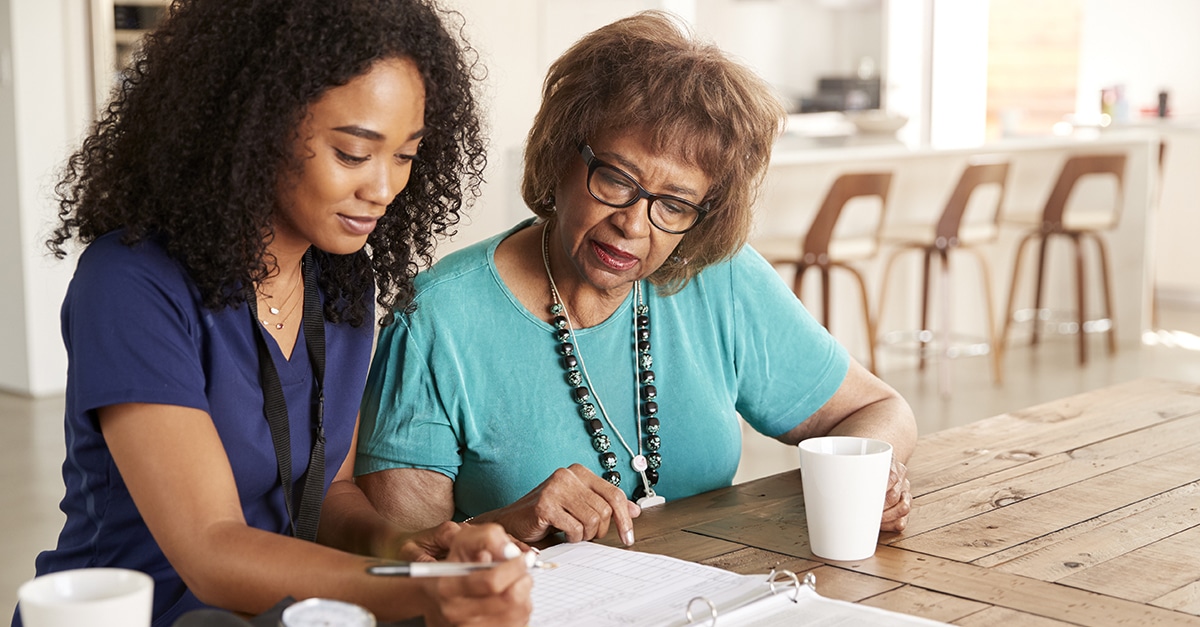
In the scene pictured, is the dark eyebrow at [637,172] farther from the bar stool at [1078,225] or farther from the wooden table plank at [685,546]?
the bar stool at [1078,225]

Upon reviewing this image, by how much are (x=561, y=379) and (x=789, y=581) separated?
1.78 ft

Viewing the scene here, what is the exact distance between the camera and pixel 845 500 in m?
1.32

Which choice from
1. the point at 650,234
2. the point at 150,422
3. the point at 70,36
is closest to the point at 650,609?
the point at 150,422

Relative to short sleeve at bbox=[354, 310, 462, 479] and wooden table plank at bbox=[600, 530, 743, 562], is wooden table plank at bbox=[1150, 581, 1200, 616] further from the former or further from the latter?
short sleeve at bbox=[354, 310, 462, 479]

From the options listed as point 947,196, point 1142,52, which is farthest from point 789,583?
point 1142,52

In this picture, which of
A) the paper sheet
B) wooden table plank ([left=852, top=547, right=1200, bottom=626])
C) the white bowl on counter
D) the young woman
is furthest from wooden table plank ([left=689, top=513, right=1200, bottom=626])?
the white bowl on counter

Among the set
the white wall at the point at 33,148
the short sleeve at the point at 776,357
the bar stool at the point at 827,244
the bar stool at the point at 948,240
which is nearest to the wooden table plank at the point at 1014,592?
the short sleeve at the point at 776,357

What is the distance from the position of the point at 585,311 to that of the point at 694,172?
245 mm

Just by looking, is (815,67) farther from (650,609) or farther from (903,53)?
(650,609)

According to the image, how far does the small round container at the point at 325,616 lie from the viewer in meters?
0.88

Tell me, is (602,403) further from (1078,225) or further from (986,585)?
(1078,225)

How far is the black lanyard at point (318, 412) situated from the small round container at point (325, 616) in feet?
1.50

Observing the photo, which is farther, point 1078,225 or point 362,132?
point 1078,225

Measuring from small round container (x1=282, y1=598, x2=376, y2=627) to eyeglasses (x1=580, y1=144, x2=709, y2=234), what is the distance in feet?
2.77
